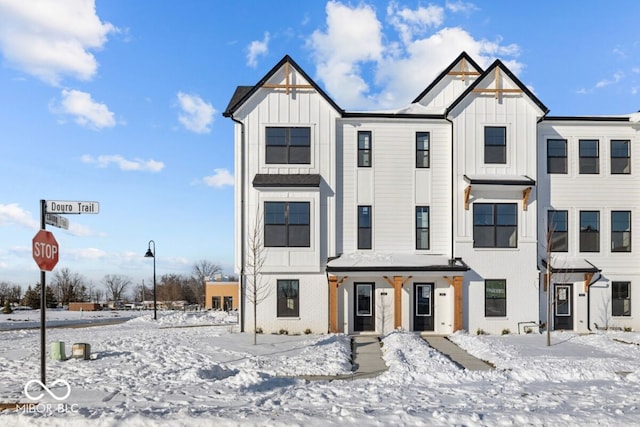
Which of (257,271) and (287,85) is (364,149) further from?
(257,271)

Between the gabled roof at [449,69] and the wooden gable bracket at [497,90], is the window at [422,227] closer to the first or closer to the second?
the wooden gable bracket at [497,90]

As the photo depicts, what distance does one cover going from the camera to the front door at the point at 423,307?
21719mm

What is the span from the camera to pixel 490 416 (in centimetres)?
803

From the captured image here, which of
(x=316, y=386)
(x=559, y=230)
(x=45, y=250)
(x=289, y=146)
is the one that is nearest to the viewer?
(x=45, y=250)

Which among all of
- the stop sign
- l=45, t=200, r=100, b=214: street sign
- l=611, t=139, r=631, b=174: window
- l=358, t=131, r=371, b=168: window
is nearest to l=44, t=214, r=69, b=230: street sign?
l=45, t=200, r=100, b=214: street sign

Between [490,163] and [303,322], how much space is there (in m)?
10.5

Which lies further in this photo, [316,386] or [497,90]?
[497,90]

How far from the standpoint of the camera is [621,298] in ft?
74.1

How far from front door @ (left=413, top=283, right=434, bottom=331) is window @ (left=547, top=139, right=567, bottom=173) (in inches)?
302

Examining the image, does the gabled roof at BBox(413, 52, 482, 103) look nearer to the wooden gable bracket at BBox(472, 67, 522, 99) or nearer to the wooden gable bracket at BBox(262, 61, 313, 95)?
the wooden gable bracket at BBox(472, 67, 522, 99)

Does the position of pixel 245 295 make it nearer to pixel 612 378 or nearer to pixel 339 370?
pixel 339 370

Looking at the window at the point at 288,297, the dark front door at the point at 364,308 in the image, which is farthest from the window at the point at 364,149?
the window at the point at 288,297

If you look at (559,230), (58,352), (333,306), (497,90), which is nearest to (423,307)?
(333,306)

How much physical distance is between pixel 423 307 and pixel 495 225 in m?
4.67
